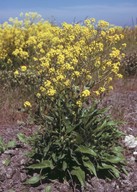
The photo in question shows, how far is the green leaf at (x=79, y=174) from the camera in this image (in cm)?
476

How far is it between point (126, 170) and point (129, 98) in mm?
2973

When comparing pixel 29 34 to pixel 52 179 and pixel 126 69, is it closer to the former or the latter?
pixel 126 69

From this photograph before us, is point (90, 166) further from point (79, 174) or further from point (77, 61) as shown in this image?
point (77, 61)

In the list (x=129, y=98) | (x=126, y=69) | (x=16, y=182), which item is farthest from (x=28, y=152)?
(x=126, y=69)

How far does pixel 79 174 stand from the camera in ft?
15.7

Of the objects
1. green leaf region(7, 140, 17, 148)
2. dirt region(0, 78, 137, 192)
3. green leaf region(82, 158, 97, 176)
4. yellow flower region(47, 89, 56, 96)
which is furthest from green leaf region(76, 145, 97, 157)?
green leaf region(7, 140, 17, 148)

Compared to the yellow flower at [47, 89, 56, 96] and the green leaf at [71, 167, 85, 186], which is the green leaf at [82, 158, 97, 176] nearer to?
the green leaf at [71, 167, 85, 186]

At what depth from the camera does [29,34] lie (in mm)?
10250

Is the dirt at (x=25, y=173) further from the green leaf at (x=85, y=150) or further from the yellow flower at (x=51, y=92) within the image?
the yellow flower at (x=51, y=92)

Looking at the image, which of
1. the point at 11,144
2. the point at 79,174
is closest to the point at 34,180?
the point at 79,174

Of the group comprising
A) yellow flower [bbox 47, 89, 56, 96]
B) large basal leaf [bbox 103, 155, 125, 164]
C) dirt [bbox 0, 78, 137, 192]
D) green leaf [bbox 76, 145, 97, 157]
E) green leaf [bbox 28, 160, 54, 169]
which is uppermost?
yellow flower [bbox 47, 89, 56, 96]

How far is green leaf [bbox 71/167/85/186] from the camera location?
4.76m

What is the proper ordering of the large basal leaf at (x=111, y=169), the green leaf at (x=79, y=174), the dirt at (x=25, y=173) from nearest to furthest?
the green leaf at (x=79, y=174), the dirt at (x=25, y=173), the large basal leaf at (x=111, y=169)

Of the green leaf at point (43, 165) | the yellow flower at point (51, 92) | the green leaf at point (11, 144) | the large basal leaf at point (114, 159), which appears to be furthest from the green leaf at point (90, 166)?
the green leaf at point (11, 144)
